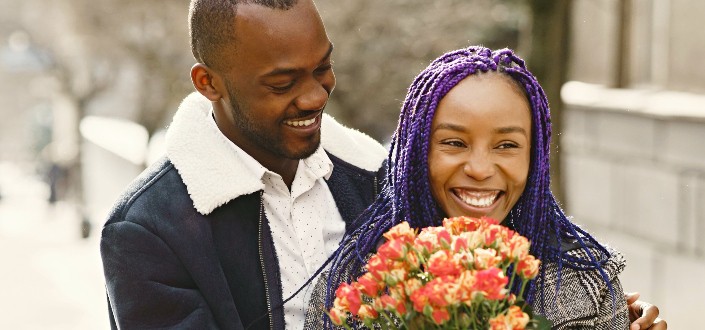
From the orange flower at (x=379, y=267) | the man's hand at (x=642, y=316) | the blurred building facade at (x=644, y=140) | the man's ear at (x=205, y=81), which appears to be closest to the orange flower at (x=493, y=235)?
the orange flower at (x=379, y=267)

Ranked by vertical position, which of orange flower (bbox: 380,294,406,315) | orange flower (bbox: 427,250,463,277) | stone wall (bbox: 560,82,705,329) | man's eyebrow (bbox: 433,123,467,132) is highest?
man's eyebrow (bbox: 433,123,467,132)

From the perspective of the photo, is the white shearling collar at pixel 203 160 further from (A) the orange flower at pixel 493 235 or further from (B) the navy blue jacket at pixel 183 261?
(A) the orange flower at pixel 493 235

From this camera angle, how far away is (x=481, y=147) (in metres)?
2.79

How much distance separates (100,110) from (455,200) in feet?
85.8

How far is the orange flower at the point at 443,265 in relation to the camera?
7.14 ft

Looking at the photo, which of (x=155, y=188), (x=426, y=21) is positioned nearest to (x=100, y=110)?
(x=426, y=21)

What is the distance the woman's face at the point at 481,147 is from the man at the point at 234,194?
53 centimetres

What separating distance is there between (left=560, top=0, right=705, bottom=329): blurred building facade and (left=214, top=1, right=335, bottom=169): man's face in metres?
5.51

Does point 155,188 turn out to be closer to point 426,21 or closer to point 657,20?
point 657,20

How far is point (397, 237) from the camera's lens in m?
2.33

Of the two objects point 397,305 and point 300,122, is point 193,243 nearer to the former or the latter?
point 300,122

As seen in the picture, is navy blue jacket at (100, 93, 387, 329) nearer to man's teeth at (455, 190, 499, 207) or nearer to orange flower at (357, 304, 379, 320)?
man's teeth at (455, 190, 499, 207)

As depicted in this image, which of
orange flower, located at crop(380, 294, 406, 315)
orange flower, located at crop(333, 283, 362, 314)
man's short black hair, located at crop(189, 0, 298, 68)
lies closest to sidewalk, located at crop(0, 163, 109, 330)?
man's short black hair, located at crop(189, 0, 298, 68)

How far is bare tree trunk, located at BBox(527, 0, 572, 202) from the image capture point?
774 centimetres
